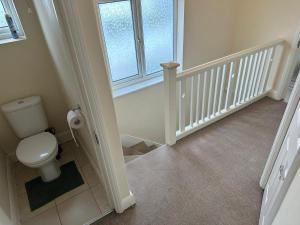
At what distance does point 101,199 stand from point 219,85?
71.1 inches

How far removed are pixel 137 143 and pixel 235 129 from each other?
1.33 meters

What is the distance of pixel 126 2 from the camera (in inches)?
99.1

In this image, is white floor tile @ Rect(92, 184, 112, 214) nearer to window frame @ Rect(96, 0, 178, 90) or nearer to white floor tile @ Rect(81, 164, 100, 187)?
white floor tile @ Rect(81, 164, 100, 187)

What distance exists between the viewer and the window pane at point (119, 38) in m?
2.50

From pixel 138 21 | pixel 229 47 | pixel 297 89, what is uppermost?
pixel 138 21

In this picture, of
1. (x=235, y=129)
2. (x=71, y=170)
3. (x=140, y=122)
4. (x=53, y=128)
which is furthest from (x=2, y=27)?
(x=235, y=129)

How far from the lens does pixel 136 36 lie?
2.73m

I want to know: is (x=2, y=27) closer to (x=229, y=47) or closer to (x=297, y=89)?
(x=297, y=89)

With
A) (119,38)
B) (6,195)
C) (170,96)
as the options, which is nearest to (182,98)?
(170,96)

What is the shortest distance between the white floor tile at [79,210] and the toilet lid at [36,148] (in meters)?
0.46

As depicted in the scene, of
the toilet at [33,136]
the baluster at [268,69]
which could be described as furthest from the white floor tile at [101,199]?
the baluster at [268,69]

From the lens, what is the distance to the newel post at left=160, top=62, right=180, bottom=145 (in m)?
1.89

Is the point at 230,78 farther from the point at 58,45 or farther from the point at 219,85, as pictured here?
the point at 58,45

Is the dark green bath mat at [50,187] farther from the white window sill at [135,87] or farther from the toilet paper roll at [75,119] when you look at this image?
the white window sill at [135,87]
